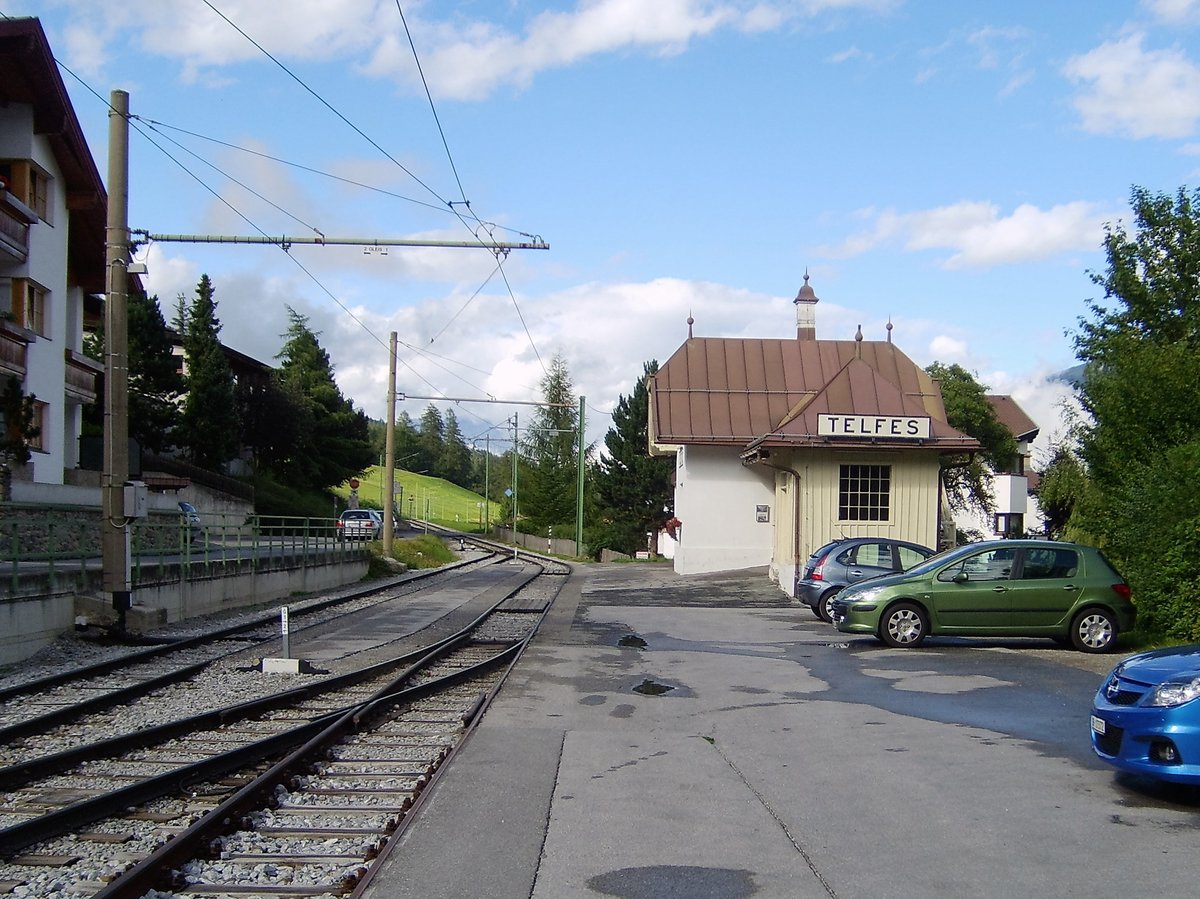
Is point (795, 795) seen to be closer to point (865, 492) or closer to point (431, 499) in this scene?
point (865, 492)

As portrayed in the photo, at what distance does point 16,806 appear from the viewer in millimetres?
7469

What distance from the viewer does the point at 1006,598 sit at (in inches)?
623

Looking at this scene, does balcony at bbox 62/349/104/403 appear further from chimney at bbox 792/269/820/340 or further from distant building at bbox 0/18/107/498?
chimney at bbox 792/269/820/340

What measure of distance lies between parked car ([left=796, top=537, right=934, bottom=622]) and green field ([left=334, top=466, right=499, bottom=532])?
99028 millimetres

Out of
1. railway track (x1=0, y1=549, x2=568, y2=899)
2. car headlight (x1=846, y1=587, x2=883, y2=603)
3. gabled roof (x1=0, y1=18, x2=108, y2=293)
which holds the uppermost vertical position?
gabled roof (x1=0, y1=18, x2=108, y2=293)

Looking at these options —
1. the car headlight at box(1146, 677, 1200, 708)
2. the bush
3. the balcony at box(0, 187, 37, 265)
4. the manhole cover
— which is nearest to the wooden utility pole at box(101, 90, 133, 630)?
the manhole cover

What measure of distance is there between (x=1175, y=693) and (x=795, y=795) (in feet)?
7.99

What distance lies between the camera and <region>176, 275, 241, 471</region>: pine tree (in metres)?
56.9

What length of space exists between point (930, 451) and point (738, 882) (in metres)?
25.4

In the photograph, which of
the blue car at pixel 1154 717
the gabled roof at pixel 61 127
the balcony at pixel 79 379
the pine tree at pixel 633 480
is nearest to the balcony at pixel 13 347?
the gabled roof at pixel 61 127

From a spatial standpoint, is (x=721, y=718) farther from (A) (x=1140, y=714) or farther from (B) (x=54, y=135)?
(B) (x=54, y=135)

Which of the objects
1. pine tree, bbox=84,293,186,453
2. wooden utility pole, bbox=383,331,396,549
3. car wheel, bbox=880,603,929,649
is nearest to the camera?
car wheel, bbox=880,603,929,649

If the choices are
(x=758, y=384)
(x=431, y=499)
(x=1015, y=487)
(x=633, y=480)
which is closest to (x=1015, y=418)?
(x=1015, y=487)

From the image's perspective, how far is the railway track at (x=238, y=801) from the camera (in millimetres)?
6027
